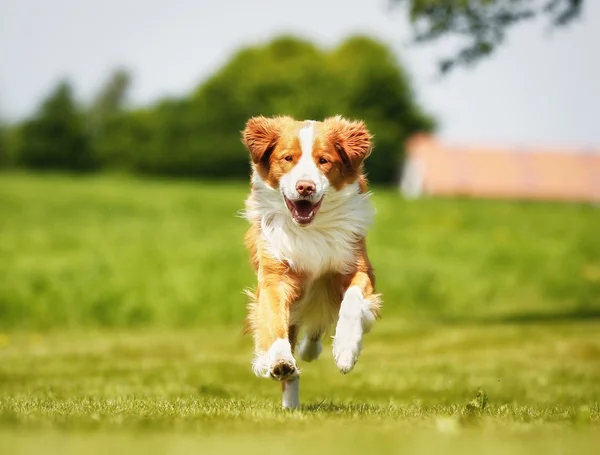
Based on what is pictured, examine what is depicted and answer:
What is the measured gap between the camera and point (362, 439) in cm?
473

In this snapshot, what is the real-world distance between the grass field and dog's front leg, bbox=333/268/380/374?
349mm

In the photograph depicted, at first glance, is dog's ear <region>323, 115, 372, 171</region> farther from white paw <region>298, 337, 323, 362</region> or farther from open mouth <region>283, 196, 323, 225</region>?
white paw <region>298, 337, 323, 362</region>

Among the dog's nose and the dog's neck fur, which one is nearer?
the dog's nose

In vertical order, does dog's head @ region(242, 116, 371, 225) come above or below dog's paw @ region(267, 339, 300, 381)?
above

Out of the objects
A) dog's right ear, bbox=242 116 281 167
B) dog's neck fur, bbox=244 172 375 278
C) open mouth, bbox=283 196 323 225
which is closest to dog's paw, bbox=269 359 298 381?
dog's neck fur, bbox=244 172 375 278

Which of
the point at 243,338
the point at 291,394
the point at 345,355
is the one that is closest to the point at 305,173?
Answer: the point at 345,355

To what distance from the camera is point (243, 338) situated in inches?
668

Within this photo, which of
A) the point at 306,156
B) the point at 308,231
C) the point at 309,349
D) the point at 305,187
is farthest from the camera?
the point at 309,349

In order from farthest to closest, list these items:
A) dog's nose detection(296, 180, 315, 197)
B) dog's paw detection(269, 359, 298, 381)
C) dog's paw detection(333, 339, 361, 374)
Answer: dog's nose detection(296, 180, 315, 197) < dog's paw detection(333, 339, 361, 374) < dog's paw detection(269, 359, 298, 381)

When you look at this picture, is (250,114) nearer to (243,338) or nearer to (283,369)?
(243,338)

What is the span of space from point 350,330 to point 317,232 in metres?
0.84

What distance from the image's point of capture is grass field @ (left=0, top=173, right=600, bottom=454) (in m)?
5.12

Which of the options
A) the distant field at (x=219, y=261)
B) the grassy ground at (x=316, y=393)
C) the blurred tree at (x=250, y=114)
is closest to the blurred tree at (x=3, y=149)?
the blurred tree at (x=250, y=114)

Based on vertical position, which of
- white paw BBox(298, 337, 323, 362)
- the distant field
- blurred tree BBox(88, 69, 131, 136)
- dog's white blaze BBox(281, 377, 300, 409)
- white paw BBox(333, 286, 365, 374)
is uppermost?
blurred tree BBox(88, 69, 131, 136)
